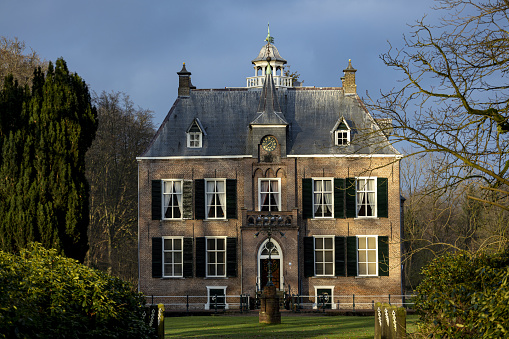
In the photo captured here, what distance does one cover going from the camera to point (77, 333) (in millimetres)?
9242

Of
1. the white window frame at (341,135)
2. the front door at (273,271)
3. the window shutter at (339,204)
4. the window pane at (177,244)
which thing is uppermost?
the white window frame at (341,135)

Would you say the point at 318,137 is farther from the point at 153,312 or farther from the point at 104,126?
the point at 153,312

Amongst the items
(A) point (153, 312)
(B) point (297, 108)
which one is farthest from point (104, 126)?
(A) point (153, 312)

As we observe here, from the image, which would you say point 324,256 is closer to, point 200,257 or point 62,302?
point 200,257

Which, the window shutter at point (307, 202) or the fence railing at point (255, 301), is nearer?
the fence railing at point (255, 301)

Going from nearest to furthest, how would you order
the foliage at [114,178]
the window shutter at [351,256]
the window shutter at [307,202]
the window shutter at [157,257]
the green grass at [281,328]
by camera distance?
the green grass at [281,328]
the window shutter at [351,256]
the window shutter at [307,202]
the window shutter at [157,257]
the foliage at [114,178]

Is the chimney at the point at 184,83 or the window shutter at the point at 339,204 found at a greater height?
the chimney at the point at 184,83

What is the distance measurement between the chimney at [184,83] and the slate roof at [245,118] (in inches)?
9.6

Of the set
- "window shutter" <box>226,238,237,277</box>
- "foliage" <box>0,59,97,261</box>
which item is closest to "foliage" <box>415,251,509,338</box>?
"foliage" <box>0,59,97,261</box>

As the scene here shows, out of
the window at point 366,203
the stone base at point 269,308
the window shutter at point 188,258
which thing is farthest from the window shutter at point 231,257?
the stone base at point 269,308

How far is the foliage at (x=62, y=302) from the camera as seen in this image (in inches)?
309

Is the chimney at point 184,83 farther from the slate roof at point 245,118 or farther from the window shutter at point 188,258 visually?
the window shutter at point 188,258

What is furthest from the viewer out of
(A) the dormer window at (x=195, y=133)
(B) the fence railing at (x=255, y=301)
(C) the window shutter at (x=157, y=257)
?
(A) the dormer window at (x=195, y=133)

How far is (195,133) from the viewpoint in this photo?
1217 inches
